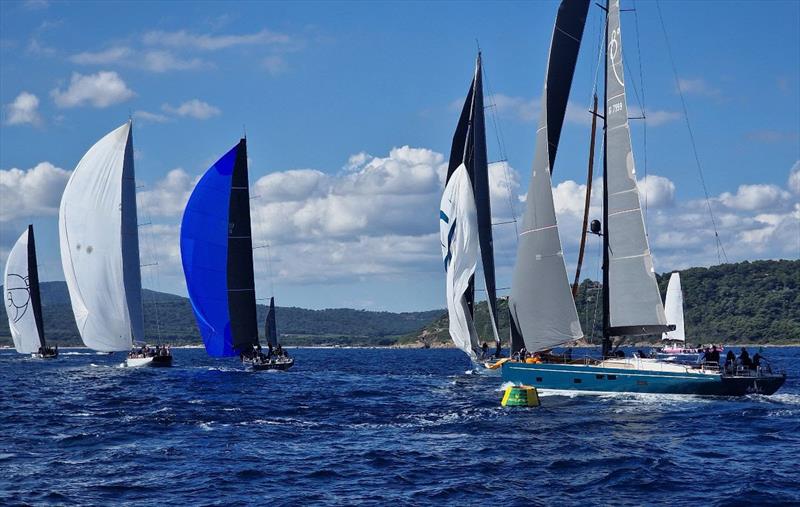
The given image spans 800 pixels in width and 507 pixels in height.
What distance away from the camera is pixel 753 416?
129 feet

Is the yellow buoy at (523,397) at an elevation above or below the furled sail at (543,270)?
below

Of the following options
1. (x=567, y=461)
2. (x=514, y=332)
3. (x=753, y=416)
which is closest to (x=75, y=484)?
(x=567, y=461)

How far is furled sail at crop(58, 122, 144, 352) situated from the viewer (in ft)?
257

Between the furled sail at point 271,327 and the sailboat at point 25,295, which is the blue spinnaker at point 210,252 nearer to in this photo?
the furled sail at point 271,327

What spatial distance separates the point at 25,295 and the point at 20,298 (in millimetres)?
617

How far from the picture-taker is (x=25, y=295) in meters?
112

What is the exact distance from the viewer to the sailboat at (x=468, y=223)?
65.4 metres

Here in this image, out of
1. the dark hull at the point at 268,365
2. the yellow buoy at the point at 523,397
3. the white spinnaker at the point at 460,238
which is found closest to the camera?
the yellow buoy at the point at 523,397

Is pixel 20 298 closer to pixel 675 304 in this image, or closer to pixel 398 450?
pixel 675 304

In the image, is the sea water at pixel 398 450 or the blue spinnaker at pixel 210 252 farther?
the blue spinnaker at pixel 210 252

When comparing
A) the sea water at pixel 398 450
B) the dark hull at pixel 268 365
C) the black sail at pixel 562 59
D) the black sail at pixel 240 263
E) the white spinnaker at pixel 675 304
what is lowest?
the sea water at pixel 398 450

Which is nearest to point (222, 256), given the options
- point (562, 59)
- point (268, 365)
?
point (268, 365)

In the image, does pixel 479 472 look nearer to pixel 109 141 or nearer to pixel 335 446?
Result: pixel 335 446

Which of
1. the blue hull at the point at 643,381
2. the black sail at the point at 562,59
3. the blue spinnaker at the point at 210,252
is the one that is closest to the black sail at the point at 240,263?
the blue spinnaker at the point at 210,252
